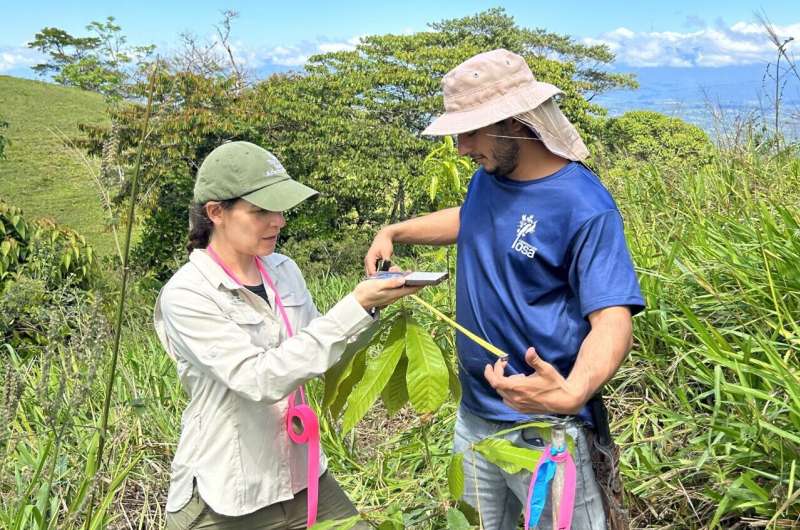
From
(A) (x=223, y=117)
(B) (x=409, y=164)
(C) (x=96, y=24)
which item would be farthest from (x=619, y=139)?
(C) (x=96, y=24)

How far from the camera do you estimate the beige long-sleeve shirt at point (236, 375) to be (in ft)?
5.46

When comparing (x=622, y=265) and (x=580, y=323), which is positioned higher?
(x=622, y=265)

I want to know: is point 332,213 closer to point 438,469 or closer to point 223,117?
point 223,117

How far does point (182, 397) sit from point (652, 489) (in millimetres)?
2312

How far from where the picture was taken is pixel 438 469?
303cm

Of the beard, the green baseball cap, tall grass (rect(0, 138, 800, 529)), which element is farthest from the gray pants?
the green baseball cap

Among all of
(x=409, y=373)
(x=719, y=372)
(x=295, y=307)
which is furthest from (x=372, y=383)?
(x=719, y=372)

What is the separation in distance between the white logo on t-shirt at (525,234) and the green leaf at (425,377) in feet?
1.24

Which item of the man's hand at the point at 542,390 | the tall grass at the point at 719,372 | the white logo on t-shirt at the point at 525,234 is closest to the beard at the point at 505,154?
the white logo on t-shirt at the point at 525,234

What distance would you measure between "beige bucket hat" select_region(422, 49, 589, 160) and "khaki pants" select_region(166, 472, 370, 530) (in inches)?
43.4

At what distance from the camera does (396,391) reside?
1732 mm

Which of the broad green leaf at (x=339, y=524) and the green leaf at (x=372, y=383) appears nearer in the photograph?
the broad green leaf at (x=339, y=524)

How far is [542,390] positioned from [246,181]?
95 cm

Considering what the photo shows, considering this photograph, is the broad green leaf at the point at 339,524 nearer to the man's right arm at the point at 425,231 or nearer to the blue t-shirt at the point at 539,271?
the blue t-shirt at the point at 539,271
